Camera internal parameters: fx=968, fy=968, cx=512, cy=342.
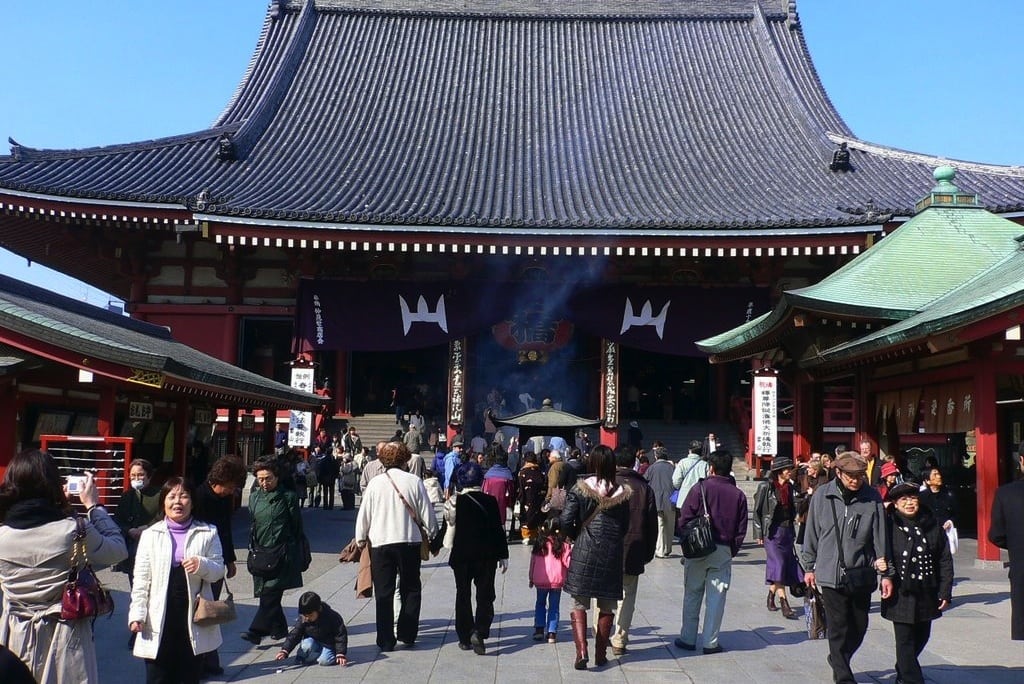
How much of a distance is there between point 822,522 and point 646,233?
13680mm

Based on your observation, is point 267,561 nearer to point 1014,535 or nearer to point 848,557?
point 848,557

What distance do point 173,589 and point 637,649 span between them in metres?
3.78

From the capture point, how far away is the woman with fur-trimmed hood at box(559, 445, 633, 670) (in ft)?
21.7

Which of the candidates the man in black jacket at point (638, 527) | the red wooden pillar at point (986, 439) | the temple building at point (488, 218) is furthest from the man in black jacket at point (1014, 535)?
the temple building at point (488, 218)

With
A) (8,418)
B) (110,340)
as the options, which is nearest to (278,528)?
(110,340)

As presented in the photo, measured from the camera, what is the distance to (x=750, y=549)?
45.3 feet

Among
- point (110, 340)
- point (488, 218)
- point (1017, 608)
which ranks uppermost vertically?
point (488, 218)

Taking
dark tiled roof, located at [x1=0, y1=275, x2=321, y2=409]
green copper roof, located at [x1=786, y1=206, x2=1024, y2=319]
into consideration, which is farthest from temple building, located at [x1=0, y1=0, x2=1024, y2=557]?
dark tiled roof, located at [x1=0, y1=275, x2=321, y2=409]

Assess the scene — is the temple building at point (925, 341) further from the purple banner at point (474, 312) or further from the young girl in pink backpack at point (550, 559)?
the young girl in pink backpack at point (550, 559)

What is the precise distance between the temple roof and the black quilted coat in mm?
5396

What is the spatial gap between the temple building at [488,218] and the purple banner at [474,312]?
5cm

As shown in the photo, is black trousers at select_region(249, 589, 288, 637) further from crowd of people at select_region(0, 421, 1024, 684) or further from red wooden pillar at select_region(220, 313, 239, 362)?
red wooden pillar at select_region(220, 313, 239, 362)

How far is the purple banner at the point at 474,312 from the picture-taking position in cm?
2134

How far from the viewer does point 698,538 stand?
722 centimetres
